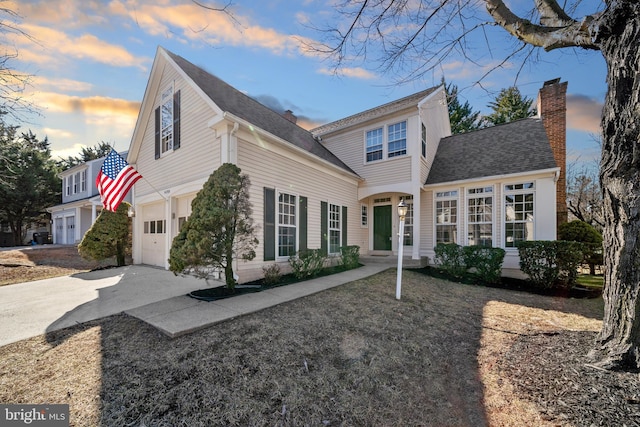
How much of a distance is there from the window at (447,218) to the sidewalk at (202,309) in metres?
6.34

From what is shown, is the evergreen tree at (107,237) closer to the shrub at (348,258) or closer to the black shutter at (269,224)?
the black shutter at (269,224)

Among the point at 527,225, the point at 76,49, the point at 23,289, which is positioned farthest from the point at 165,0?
the point at 527,225

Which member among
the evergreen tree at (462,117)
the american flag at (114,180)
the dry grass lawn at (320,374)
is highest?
the evergreen tree at (462,117)

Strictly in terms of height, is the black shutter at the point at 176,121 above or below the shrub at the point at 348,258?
above

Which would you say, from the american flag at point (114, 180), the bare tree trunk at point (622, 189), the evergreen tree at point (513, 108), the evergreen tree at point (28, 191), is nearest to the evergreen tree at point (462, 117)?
the evergreen tree at point (513, 108)

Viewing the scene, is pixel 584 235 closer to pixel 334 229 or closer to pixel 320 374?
pixel 334 229

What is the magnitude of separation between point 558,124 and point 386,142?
6527 mm

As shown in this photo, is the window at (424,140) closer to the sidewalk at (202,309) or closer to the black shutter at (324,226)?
the black shutter at (324,226)

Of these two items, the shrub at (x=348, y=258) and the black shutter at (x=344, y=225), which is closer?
the shrub at (x=348, y=258)

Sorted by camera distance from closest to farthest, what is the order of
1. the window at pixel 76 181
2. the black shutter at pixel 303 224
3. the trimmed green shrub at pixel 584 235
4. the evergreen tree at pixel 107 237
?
1. the black shutter at pixel 303 224
2. the evergreen tree at pixel 107 237
3. the trimmed green shrub at pixel 584 235
4. the window at pixel 76 181

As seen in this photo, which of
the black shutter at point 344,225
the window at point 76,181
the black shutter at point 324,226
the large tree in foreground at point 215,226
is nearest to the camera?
the large tree in foreground at point 215,226

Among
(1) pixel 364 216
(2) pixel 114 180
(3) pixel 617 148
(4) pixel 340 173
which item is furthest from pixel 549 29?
(2) pixel 114 180

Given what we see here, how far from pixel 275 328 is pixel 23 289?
6909mm

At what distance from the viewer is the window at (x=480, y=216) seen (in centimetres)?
994
